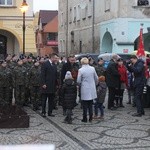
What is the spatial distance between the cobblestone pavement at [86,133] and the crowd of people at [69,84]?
1.44 ft

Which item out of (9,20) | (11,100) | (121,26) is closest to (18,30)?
(9,20)

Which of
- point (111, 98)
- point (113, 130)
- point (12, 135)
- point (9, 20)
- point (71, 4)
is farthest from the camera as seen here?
point (71, 4)

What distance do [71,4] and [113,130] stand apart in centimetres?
3722

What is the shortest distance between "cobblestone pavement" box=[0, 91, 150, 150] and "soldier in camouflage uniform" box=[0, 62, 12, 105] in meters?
1.67

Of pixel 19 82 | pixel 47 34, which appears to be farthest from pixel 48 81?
pixel 47 34

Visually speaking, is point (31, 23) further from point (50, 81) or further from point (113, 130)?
point (113, 130)

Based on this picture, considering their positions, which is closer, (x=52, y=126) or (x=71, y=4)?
(x=52, y=126)

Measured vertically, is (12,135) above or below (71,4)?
below

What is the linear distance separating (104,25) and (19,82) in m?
19.7

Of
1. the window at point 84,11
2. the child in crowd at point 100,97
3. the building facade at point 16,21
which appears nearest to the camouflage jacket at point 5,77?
the child in crowd at point 100,97

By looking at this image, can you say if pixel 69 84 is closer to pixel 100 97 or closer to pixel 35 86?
pixel 100 97

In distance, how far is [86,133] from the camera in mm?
10352

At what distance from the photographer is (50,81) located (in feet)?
41.9

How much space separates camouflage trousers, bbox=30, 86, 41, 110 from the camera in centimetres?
1442
